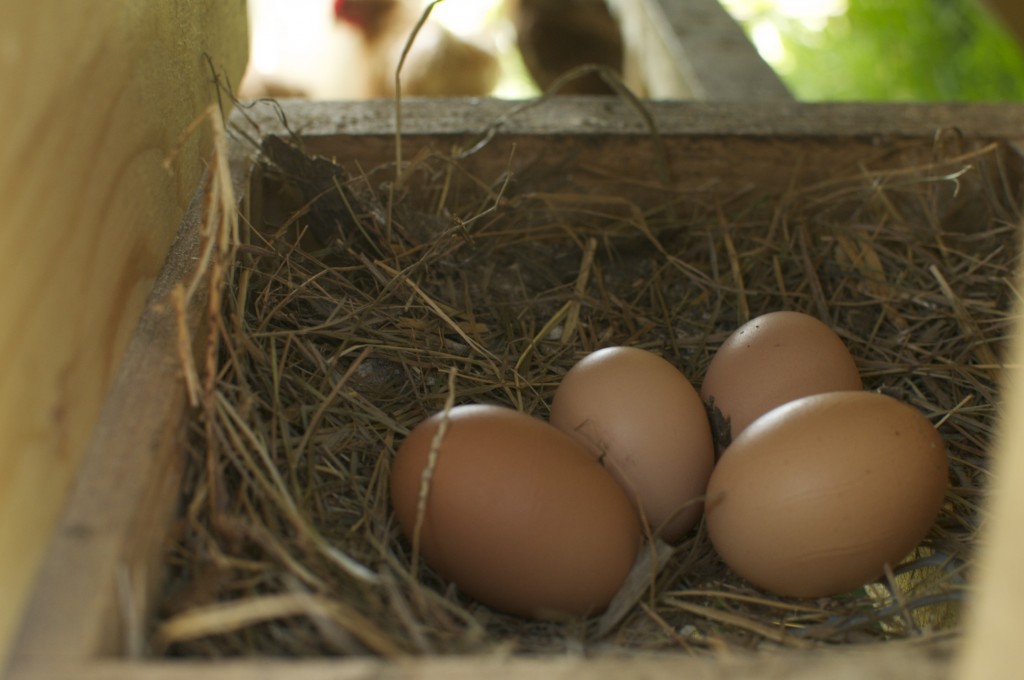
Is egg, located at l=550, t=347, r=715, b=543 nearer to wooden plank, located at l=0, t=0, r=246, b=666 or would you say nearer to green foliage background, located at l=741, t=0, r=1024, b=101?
wooden plank, located at l=0, t=0, r=246, b=666

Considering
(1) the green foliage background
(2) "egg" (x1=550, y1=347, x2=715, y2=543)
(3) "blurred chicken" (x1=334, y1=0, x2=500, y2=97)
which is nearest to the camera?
(2) "egg" (x1=550, y1=347, x2=715, y2=543)

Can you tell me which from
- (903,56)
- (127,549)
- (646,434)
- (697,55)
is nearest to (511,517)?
(646,434)

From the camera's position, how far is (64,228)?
774 millimetres

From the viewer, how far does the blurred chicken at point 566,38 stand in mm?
3184

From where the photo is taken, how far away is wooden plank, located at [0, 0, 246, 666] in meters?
0.69

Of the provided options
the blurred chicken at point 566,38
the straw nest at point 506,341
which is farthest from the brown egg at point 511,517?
the blurred chicken at point 566,38

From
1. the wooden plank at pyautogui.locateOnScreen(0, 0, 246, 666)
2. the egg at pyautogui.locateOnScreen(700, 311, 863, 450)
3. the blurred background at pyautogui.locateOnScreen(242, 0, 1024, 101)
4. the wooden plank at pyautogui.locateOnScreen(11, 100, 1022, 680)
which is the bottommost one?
the egg at pyautogui.locateOnScreen(700, 311, 863, 450)

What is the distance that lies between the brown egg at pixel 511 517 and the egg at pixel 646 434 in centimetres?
11

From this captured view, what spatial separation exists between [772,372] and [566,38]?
2.32 meters

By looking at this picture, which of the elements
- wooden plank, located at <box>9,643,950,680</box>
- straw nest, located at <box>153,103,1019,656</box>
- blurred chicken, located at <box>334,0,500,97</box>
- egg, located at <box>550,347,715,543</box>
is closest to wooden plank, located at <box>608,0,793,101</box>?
straw nest, located at <box>153,103,1019,656</box>

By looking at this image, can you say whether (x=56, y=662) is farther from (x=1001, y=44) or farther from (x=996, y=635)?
(x=1001, y=44)

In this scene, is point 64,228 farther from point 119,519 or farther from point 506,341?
point 506,341

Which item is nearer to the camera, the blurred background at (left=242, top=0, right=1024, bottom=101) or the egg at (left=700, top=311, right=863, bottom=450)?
the egg at (left=700, top=311, right=863, bottom=450)

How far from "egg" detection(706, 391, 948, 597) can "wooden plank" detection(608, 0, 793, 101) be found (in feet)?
3.39
